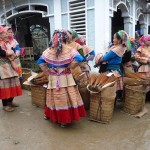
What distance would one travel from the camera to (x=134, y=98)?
13.5 feet

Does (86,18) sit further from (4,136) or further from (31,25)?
(31,25)

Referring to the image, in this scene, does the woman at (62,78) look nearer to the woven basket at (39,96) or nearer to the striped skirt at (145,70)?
the woven basket at (39,96)

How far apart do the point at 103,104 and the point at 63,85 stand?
2.53 ft

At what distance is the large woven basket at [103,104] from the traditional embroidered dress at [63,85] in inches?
14.6

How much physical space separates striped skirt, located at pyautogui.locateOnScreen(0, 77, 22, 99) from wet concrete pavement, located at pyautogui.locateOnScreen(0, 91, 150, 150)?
408 millimetres

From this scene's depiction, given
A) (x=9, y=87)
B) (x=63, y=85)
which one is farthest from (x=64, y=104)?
(x=9, y=87)

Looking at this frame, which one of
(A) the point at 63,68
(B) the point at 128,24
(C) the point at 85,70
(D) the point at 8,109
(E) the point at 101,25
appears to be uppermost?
(B) the point at 128,24

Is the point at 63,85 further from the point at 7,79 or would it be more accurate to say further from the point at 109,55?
the point at 7,79

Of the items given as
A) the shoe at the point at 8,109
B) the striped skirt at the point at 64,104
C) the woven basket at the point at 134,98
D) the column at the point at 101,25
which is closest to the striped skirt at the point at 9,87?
the shoe at the point at 8,109

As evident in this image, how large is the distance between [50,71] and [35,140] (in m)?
1.09

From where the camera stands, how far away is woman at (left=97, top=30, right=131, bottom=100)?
13.5ft

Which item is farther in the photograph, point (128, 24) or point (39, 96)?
point (128, 24)

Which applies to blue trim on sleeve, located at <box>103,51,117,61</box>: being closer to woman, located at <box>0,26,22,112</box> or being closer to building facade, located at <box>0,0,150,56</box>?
woman, located at <box>0,26,22,112</box>

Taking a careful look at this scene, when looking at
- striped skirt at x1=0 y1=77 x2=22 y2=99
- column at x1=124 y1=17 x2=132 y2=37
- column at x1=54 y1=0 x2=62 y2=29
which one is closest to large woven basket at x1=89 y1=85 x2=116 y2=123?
striped skirt at x1=0 y1=77 x2=22 y2=99
